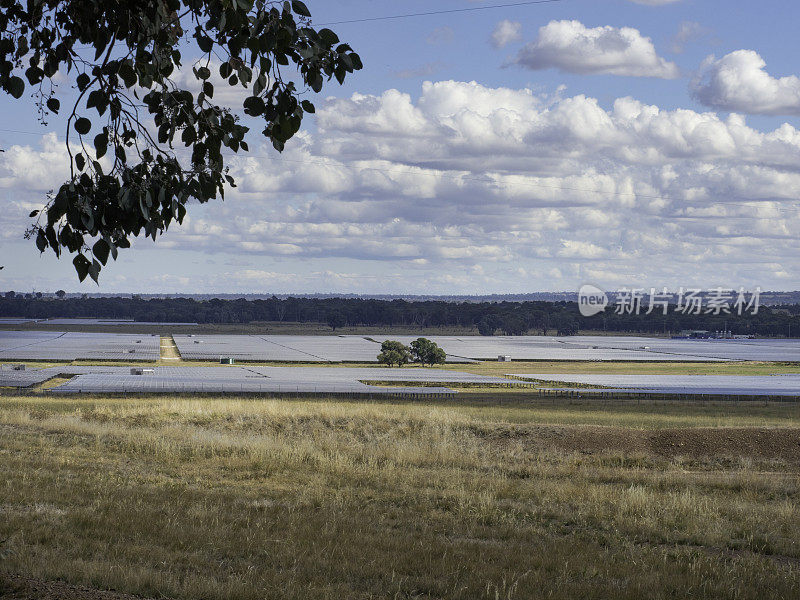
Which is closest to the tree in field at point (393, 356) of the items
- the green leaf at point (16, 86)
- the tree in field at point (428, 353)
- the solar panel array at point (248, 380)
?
the tree in field at point (428, 353)

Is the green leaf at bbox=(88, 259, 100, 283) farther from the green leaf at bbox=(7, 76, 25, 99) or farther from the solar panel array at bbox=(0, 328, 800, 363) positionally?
the solar panel array at bbox=(0, 328, 800, 363)

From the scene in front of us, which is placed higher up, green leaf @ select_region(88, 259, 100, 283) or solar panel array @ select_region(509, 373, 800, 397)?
green leaf @ select_region(88, 259, 100, 283)

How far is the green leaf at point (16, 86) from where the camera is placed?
670cm

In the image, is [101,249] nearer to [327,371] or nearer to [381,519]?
[381,519]

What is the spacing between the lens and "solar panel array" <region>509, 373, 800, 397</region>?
88375mm

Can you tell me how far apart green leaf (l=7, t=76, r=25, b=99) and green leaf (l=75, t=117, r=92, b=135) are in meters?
0.61

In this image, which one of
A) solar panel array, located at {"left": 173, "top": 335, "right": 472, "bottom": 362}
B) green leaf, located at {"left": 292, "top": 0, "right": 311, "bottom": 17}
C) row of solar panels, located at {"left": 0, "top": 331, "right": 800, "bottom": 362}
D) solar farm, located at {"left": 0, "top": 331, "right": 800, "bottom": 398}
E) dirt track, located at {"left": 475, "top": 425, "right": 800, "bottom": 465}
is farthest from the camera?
solar panel array, located at {"left": 173, "top": 335, "right": 472, "bottom": 362}

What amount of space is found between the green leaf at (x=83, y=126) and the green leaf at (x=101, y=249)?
33.8 inches

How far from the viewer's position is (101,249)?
6.18 metres

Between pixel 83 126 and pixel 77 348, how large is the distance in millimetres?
154082

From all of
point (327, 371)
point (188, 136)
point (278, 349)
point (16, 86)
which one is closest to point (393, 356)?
point (327, 371)

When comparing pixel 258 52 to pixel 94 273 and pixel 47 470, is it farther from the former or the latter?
pixel 47 470

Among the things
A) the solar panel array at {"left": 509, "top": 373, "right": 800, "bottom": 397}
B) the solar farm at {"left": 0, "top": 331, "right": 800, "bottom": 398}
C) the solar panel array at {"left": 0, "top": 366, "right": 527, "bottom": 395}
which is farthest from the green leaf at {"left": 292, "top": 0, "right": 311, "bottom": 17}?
the solar panel array at {"left": 509, "top": 373, "right": 800, "bottom": 397}

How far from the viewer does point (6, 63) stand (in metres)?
6.84
